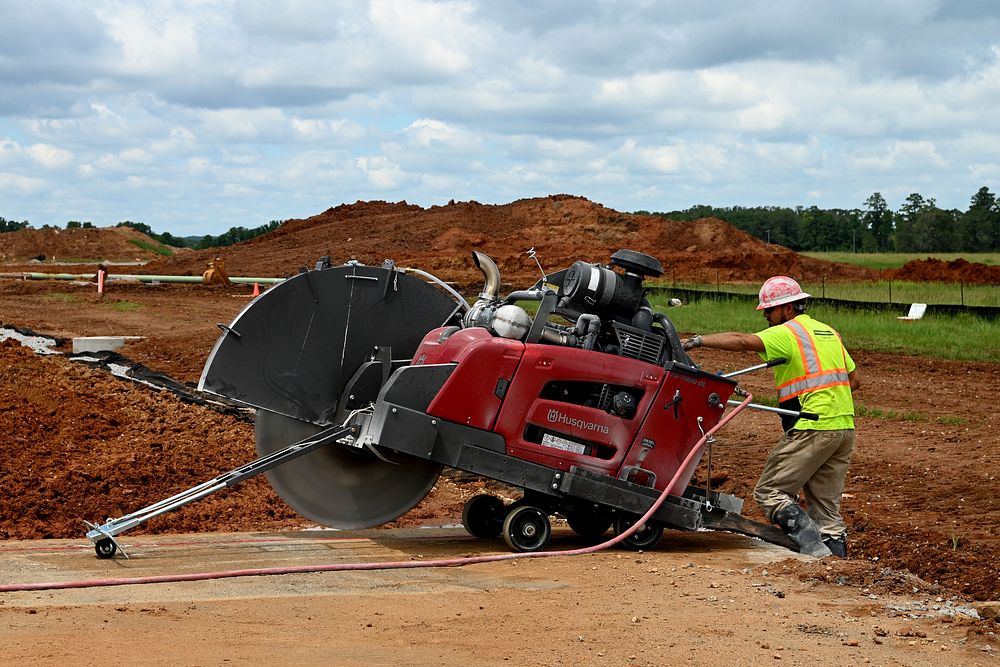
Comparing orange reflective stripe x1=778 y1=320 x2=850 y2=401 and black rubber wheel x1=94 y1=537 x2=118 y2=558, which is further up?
orange reflective stripe x1=778 y1=320 x2=850 y2=401

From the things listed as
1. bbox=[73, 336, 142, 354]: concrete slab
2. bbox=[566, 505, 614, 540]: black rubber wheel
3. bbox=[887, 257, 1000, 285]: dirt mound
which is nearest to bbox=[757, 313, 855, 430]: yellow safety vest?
bbox=[566, 505, 614, 540]: black rubber wheel

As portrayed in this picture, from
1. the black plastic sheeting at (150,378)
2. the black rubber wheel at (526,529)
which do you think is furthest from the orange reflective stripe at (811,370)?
the black plastic sheeting at (150,378)

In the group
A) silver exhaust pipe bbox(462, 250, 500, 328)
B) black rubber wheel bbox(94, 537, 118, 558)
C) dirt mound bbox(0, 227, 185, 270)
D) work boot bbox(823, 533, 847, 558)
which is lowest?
black rubber wheel bbox(94, 537, 118, 558)

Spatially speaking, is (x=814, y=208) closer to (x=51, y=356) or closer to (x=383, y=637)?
(x=51, y=356)

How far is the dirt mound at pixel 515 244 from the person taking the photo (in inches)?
1829

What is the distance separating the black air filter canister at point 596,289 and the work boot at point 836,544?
222 centimetres

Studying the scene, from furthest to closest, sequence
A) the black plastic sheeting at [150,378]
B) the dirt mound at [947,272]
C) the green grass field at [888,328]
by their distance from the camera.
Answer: the dirt mound at [947,272] < the green grass field at [888,328] < the black plastic sheeting at [150,378]

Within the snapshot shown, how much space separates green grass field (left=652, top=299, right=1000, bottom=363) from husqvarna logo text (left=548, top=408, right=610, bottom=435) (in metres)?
10.5

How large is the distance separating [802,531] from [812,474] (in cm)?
43

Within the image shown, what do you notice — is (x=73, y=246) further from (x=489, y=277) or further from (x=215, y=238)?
(x=489, y=277)

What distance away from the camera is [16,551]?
8625 millimetres

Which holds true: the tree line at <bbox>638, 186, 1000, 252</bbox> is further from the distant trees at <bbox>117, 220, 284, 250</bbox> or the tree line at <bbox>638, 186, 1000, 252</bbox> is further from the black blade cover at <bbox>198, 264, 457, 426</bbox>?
the black blade cover at <bbox>198, 264, 457, 426</bbox>

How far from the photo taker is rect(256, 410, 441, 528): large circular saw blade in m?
9.34

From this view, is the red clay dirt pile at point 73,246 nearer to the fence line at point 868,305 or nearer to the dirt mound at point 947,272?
the dirt mound at point 947,272
